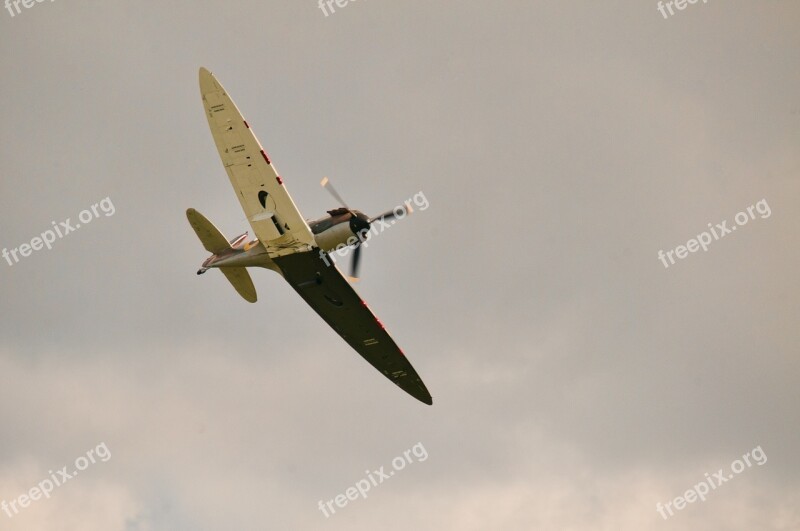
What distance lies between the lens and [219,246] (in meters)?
50.6

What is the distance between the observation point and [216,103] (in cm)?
4525

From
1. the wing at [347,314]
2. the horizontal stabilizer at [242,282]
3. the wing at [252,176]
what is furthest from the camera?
the horizontal stabilizer at [242,282]

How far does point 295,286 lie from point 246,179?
625cm

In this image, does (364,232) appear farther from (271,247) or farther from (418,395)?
(418,395)

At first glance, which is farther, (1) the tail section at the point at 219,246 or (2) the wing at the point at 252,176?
(1) the tail section at the point at 219,246

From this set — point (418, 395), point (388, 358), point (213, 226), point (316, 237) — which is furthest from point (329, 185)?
point (418, 395)

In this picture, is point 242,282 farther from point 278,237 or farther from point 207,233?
point 278,237

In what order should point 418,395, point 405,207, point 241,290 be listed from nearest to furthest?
1. point 405,207
2. point 241,290
3. point 418,395

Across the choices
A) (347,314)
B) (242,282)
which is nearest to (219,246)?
(242,282)

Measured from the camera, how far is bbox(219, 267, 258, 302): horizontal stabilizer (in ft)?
169

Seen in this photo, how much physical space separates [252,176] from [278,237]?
3.05 m

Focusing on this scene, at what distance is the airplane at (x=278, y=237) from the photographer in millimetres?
45594

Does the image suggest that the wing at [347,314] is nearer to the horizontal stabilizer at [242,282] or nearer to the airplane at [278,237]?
the airplane at [278,237]

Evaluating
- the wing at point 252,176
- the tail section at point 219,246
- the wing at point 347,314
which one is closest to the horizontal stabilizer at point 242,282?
the tail section at point 219,246
